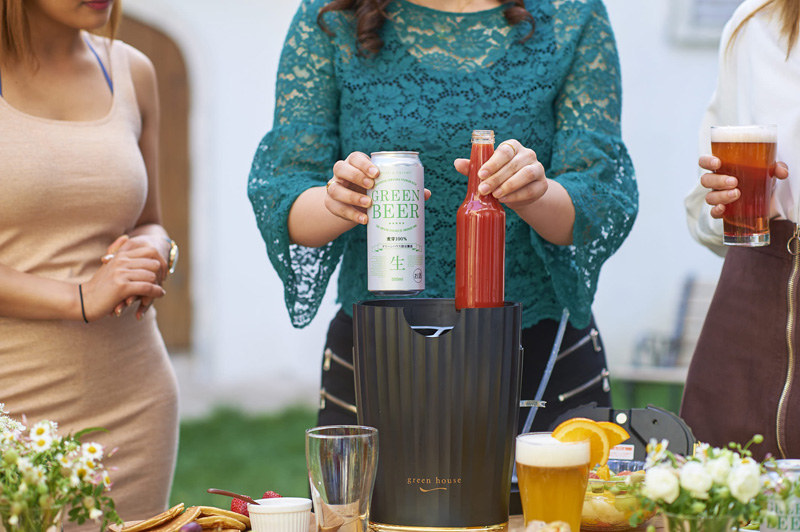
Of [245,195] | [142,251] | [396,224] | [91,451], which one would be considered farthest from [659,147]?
[91,451]

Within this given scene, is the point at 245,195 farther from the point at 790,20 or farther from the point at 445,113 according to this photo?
the point at 790,20

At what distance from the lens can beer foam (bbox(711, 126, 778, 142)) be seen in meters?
1.59

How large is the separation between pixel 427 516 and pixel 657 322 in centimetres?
561

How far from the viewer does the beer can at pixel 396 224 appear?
51.3 inches

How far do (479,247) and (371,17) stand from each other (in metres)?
0.70

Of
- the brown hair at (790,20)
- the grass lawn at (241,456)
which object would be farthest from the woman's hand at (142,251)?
the grass lawn at (241,456)

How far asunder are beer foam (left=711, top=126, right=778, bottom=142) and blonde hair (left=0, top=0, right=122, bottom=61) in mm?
1367

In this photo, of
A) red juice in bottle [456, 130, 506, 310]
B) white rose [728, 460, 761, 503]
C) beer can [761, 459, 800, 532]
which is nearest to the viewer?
white rose [728, 460, 761, 503]

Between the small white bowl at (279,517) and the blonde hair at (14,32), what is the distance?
3.86 feet

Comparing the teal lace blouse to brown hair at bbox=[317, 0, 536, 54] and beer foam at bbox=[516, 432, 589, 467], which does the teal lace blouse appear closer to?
brown hair at bbox=[317, 0, 536, 54]

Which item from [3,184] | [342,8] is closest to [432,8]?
[342,8]

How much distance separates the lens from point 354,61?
5.95 ft

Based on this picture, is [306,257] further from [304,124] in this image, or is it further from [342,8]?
[342,8]

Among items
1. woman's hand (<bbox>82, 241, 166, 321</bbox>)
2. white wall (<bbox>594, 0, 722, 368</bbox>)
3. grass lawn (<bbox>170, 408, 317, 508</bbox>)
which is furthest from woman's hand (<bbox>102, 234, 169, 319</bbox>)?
white wall (<bbox>594, 0, 722, 368</bbox>)
